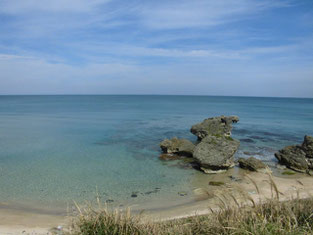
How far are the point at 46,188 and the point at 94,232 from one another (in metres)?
10.8

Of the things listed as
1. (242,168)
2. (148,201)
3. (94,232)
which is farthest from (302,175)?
(94,232)

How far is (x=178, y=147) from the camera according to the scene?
23578 millimetres

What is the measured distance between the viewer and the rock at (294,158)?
19.8m

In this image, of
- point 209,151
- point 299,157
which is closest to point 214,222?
point 209,151

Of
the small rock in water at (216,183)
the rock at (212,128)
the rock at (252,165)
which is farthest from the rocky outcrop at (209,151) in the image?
the rock at (212,128)

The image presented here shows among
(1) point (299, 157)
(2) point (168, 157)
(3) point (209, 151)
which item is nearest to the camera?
(3) point (209, 151)

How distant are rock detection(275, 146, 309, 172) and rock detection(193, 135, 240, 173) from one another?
4.36 meters

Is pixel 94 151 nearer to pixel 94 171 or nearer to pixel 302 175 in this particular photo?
pixel 94 171

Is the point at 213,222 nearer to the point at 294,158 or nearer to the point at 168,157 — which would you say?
the point at 168,157

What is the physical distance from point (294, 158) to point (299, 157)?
41cm

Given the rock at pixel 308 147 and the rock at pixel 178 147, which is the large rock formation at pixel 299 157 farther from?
the rock at pixel 178 147

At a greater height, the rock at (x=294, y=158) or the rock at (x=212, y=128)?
the rock at (x=212, y=128)

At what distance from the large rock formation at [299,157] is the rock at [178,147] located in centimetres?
777

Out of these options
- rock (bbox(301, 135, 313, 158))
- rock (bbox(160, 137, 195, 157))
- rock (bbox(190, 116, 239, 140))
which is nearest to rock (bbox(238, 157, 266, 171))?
rock (bbox(301, 135, 313, 158))
